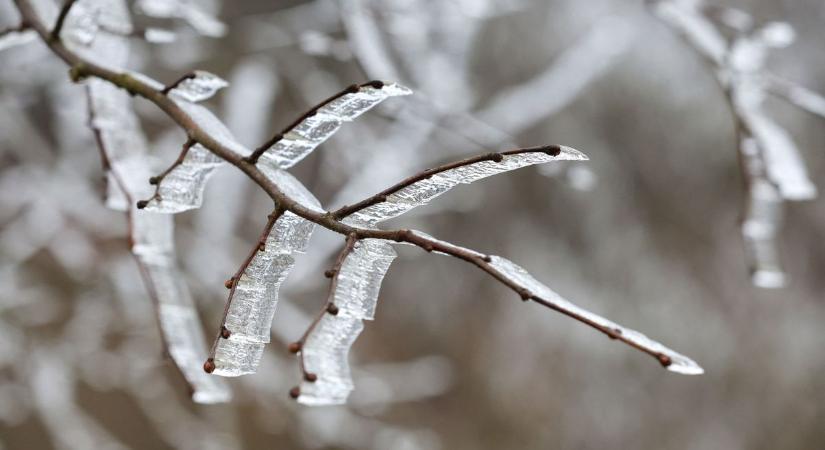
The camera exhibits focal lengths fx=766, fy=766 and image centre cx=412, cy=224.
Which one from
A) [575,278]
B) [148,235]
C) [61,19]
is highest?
[61,19]

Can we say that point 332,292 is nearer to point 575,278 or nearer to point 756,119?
point 756,119

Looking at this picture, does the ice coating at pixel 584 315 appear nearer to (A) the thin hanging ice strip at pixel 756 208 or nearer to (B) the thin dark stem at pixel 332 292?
(B) the thin dark stem at pixel 332 292

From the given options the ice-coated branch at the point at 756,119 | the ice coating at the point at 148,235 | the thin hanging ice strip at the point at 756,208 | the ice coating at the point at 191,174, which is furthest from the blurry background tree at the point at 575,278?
the ice coating at the point at 191,174

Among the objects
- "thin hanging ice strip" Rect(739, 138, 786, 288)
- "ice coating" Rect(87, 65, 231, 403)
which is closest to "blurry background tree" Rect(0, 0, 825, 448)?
Result: "thin hanging ice strip" Rect(739, 138, 786, 288)

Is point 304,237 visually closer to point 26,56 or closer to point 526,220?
point 26,56

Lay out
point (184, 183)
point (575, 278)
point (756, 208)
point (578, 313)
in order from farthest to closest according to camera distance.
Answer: point (575, 278) < point (756, 208) < point (184, 183) < point (578, 313)

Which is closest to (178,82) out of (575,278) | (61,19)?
(61,19)
